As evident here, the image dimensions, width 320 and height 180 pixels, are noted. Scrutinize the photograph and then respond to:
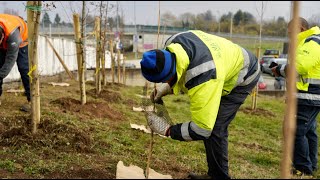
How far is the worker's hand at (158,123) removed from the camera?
3062 millimetres

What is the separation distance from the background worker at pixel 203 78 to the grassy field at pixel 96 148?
0.58 m

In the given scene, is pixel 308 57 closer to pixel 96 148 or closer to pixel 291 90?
pixel 96 148

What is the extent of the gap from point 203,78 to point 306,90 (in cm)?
180

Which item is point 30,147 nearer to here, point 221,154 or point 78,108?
point 221,154

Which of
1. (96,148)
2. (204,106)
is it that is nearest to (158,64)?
(204,106)

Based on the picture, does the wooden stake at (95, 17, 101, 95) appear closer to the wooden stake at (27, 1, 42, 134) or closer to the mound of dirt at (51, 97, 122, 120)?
the mound of dirt at (51, 97, 122, 120)

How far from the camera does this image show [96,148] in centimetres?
421

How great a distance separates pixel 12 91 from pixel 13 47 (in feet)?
10.1

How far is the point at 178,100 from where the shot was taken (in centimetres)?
1096

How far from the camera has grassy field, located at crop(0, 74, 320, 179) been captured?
11.0 feet

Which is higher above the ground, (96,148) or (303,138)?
(303,138)

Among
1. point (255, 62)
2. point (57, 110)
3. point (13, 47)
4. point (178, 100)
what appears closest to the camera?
point (255, 62)

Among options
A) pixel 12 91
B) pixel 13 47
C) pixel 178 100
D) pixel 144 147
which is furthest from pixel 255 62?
pixel 178 100

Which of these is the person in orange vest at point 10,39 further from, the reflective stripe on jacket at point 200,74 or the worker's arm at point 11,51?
the reflective stripe on jacket at point 200,74
